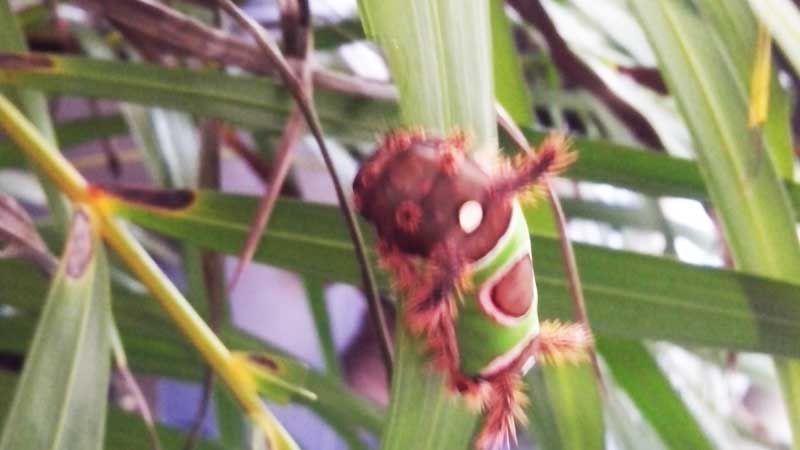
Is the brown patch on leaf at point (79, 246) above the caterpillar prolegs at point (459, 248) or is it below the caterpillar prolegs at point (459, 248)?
below

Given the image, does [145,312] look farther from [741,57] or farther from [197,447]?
[741,57]

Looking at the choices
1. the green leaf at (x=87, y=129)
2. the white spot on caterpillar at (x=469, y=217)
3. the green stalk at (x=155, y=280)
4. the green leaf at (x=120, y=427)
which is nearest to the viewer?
the white spot on caterpillar at (x=469, y=217)

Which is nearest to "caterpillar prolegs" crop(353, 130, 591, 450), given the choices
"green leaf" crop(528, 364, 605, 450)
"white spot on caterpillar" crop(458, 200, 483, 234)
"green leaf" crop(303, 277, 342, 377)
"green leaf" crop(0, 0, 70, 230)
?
"white spot on caterpillar" crop(458, 200, 483, 234)

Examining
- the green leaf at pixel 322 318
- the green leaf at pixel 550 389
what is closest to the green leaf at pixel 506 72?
the green leaf at pixel 550 389

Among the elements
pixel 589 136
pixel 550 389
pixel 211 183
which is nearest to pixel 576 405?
pixel 550 389

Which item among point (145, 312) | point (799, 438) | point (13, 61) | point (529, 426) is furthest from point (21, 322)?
point (799, 438)

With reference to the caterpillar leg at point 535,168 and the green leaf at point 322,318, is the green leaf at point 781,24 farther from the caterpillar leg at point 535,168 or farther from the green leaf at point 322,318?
the green leaf at point 322,318

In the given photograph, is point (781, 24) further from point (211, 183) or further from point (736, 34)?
point (211, 183)

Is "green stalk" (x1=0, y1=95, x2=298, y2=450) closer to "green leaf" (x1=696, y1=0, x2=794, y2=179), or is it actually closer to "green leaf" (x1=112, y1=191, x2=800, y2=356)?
"green leaf" (x1=112, y1=191, x2=800, y2=356)
